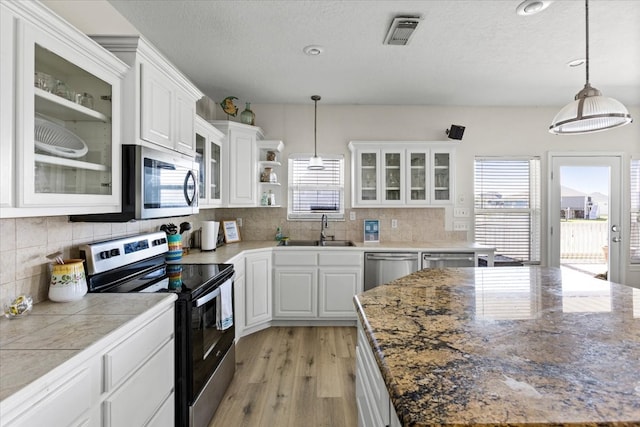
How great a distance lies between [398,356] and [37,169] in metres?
1.45

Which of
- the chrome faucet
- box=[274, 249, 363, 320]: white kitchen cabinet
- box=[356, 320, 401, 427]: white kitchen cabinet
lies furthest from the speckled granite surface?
the chrome faucet

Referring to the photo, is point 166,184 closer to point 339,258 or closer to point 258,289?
point 258,289

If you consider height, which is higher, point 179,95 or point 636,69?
point 636,69

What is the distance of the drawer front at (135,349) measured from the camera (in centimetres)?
117

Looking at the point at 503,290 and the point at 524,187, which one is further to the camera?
the point at 524,187

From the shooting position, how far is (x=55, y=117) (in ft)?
4.43

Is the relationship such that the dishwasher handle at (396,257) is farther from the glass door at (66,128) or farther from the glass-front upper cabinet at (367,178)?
the glass door at (66,128)

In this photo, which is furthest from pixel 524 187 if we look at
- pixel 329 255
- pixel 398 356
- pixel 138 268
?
pixel 138 268

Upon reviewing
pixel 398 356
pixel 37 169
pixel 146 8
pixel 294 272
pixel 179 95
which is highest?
pixel 146 8

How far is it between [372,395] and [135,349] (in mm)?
959

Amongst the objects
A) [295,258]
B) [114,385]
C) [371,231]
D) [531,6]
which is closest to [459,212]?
[371,231]

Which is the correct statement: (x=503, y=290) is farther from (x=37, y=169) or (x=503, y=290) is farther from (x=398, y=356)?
(x=37, y=169)

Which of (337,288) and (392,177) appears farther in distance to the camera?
(392,177)

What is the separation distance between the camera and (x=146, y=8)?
2.08m
